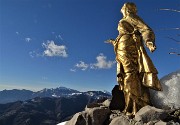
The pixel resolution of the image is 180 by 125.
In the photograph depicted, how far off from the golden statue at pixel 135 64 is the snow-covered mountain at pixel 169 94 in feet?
1.47

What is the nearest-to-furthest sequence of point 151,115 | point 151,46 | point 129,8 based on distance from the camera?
point 151,115
point 151,46
point 129,8

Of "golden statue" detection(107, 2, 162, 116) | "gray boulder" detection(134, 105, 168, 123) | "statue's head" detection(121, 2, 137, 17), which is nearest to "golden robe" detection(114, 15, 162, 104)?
"golden statue" detection(107, 2, 162, 116)

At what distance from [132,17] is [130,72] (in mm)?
1648

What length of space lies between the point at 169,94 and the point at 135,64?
1268 millimetres

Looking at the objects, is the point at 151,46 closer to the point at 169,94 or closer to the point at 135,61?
the point at 135,61

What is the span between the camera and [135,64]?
9523 millimetres

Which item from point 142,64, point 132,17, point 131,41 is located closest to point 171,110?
point 142,64

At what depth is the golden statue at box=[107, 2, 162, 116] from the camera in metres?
9.26

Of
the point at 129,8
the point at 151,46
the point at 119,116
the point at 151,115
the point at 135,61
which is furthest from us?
the point at 129,8

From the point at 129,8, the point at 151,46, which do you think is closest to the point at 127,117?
the point at 151,46

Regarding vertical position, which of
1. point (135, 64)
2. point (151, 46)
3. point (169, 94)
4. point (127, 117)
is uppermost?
point (151, 46)

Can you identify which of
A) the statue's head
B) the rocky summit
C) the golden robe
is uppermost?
the statue's head

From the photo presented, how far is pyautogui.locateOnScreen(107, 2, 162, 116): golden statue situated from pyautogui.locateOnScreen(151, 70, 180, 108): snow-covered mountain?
449 millimetres

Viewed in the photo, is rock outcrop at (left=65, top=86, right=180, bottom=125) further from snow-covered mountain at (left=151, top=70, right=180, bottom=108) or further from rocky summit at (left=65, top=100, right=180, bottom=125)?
snow-covered mountain at (left=151, top=70, right=180, bottom=108)
